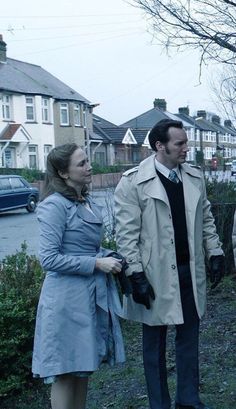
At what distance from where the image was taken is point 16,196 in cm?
2405

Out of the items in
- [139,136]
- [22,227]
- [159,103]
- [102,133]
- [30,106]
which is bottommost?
[22,227]

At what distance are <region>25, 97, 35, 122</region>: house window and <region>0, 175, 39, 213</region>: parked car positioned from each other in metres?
17.4

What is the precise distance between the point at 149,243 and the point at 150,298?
1.10ft

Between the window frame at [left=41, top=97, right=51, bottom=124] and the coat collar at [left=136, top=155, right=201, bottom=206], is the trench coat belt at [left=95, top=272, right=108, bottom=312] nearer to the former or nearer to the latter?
the coat collar at [left=136, top=155, right=201, bottom=206]

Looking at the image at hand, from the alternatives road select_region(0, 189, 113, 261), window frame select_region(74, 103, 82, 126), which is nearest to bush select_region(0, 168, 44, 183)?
road select_region(0, 189, 113, 261)

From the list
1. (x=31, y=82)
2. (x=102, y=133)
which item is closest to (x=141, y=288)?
(x=31, y=82)

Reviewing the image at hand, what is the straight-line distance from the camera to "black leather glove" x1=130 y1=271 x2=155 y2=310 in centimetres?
356

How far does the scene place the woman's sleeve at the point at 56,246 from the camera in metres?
3.17

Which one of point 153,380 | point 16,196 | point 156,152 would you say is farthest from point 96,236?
point 16,196

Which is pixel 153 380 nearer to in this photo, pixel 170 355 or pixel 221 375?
pixel 221 375

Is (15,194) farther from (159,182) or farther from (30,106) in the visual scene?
(159,182)

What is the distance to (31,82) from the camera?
1692 inches

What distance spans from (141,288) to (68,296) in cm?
52

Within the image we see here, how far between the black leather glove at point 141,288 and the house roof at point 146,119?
6657 centimetres
